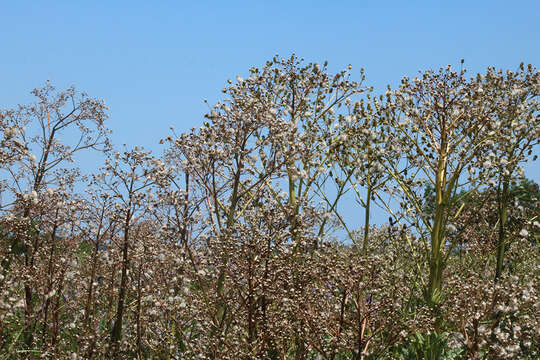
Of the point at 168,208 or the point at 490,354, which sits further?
the point at 168,208

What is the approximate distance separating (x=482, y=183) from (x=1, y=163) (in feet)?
26.1

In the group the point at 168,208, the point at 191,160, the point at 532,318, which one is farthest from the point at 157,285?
the point at 532,318

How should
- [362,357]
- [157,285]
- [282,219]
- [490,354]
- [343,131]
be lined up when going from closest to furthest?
[362,357] < [490,354] < [157,285] < [282,219] < [343,131]

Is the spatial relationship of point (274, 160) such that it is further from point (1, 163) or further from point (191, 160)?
point (1, 163)

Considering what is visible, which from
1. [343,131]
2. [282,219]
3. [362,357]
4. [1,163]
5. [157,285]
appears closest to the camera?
[362,357]

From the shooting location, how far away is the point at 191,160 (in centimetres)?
946

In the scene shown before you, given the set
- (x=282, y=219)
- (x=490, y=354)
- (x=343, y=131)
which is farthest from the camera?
(x=343, y=131)

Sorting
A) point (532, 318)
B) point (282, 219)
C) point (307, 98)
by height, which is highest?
point (307, 98)

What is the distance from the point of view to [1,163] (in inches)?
384

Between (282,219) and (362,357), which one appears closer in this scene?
(362,357)

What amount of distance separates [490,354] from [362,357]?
6.35 ft

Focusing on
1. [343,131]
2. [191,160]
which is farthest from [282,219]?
[343,131]

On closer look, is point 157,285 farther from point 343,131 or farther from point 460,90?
point 460,90

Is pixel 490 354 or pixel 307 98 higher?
pixel 307 98
